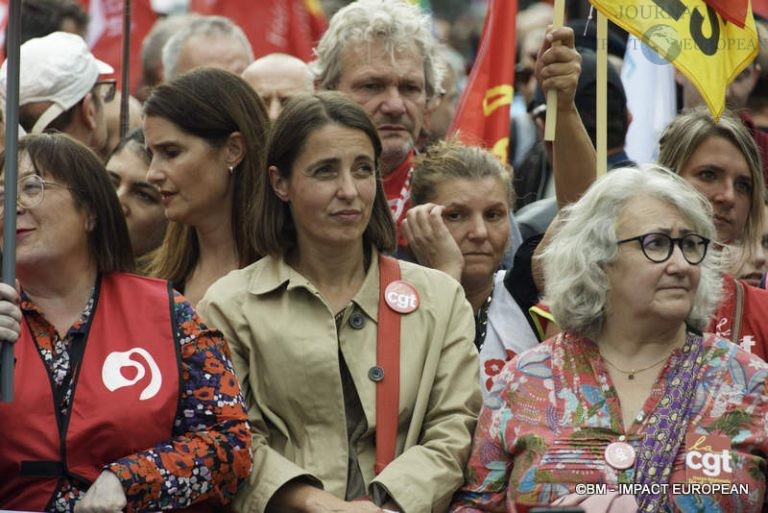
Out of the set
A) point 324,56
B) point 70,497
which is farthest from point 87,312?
point 324,56

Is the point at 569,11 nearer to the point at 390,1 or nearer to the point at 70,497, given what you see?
the point at 390,1

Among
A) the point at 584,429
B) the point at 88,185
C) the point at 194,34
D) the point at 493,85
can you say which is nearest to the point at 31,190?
the point at 88,185

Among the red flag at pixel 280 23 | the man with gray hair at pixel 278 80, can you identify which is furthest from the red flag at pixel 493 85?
the red flag at pixel 280 23

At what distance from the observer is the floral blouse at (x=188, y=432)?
4965mm

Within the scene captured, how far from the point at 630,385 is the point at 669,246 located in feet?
1.51

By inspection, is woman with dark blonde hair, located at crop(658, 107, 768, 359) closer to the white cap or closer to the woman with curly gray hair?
the woman with curly gray hair

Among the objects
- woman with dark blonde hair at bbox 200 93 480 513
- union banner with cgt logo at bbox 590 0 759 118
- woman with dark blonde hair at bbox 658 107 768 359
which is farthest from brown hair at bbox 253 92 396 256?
woman with dark blonde hair at bbox 658 107 768 359

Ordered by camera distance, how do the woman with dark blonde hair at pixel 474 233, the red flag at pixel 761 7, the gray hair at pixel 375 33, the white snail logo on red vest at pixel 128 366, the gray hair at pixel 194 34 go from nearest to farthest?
the white snail logo on red vest at pixel 128 366 < the woman with dark blonde hair at pixel 474 233 < the gray hair at pixel 375 33 < the gray hair at pixel 194 34 < the red flag at pixel 761 7

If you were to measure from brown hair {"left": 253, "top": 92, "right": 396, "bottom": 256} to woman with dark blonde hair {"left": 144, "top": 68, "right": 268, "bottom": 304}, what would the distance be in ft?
1.54

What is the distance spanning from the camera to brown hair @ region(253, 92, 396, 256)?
18.9 ft

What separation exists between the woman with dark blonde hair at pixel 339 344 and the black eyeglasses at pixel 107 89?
2.32 m

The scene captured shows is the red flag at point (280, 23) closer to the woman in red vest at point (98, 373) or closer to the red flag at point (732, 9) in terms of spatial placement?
the red flag at point (732, 9)

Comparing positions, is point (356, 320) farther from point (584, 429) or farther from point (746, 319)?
point (746, 319)

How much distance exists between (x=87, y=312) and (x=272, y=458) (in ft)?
2.46
